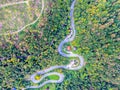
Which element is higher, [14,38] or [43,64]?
[14,38]

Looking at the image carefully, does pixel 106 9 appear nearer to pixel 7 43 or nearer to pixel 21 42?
pixel 21 42

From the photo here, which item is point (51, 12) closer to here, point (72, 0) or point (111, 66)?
point (72, 0)

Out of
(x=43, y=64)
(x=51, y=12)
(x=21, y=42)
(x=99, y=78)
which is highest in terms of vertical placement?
(x=51, y=12)

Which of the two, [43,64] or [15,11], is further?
[43,64]

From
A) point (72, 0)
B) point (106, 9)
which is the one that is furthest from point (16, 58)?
point (106, 9)

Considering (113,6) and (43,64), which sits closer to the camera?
(113,6)

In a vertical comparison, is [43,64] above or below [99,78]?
above

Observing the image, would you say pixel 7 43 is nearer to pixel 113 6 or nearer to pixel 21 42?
pixel 21 42

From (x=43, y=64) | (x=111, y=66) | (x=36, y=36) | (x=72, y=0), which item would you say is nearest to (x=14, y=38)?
(x=36, y=36)
